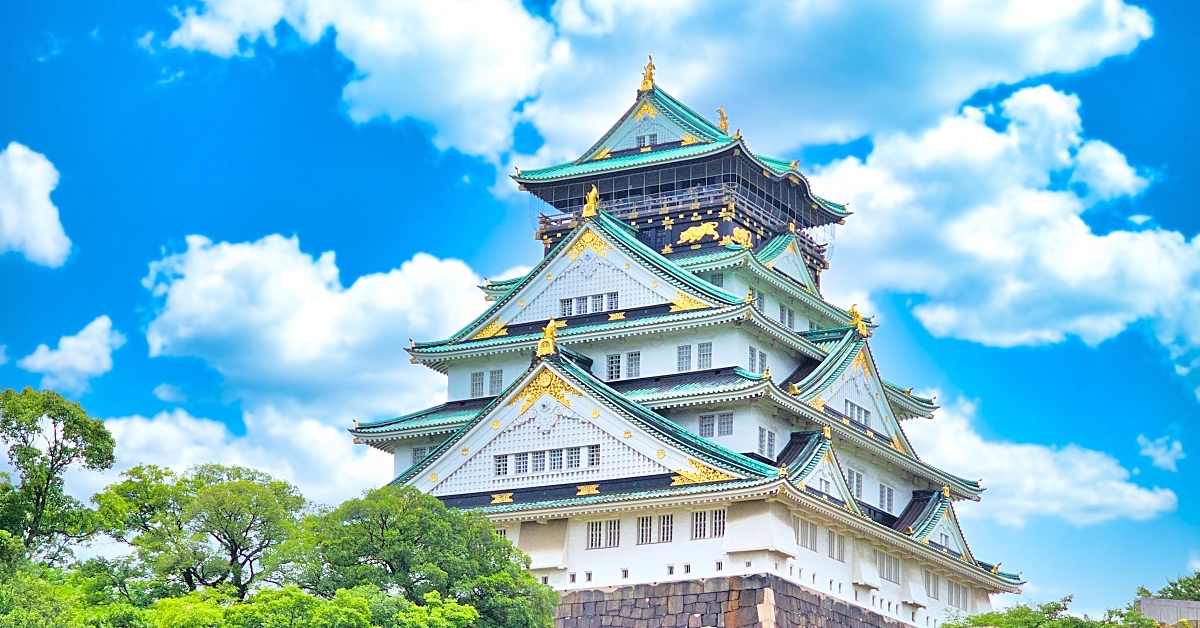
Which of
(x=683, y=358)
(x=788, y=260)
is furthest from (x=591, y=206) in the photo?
(x=788, y=260)

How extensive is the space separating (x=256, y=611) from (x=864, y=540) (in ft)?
84.6

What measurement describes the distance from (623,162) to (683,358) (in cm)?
1148

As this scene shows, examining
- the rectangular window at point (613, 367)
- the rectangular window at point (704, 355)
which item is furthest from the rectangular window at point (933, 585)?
the rectangular window at point (613, 367)

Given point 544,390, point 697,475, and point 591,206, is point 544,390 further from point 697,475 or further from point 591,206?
point 591,206

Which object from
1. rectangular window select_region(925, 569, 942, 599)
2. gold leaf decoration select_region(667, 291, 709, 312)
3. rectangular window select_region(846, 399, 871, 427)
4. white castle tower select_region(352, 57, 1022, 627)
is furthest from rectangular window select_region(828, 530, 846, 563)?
gold leaf decoration select_region(667, 291, 709, 312)

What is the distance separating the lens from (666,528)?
59562 mm

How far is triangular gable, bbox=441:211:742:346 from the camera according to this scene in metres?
66.7

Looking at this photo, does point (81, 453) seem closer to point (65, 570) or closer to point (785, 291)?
point (65, 570)

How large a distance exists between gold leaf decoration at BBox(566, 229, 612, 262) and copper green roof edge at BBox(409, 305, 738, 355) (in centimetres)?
302

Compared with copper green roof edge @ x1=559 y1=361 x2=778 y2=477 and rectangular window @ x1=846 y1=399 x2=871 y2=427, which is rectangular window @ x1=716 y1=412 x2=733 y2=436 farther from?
rectangular window @ x1=846 y1=399 x2=871 y2=427

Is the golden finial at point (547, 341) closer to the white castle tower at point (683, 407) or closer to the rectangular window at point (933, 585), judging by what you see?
the white castle tower at point (683, 407)

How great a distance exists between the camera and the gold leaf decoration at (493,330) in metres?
69.5

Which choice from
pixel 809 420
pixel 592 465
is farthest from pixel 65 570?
pixel 809 420

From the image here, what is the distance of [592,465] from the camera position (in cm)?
6094
